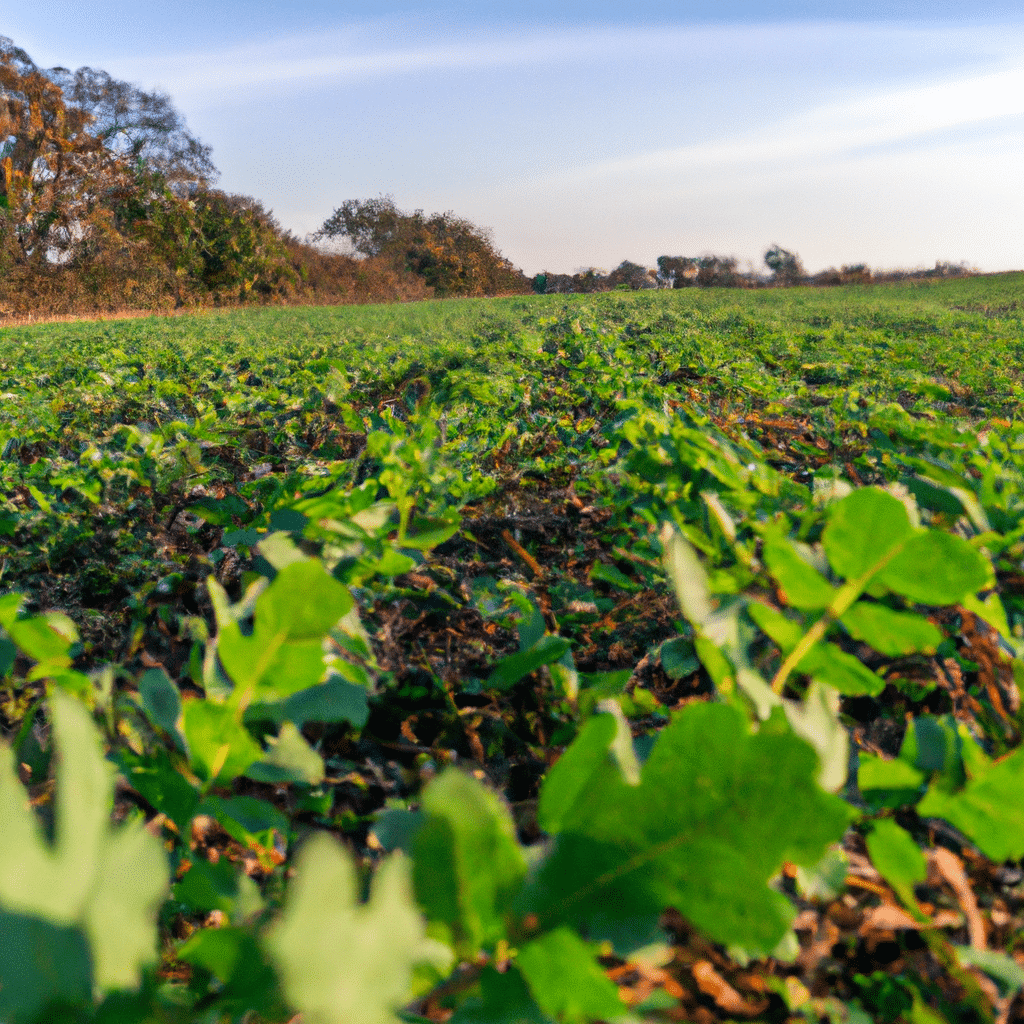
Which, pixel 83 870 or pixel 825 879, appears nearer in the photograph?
pixel 83 870

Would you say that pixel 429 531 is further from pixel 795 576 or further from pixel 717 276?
pixel 717 276

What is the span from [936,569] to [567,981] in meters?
0.44

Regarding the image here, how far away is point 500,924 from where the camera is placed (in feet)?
1.34

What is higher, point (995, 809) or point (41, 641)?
point (41, 641)

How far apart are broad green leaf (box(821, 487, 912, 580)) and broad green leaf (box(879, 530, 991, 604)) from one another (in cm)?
1

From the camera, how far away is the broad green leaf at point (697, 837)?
1.29 feet

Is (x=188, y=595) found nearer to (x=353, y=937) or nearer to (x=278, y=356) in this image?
(x=353, y=937)

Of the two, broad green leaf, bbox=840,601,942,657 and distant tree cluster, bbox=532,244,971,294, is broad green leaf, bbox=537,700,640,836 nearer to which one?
broad green leaf, bbox=840,601,942,657

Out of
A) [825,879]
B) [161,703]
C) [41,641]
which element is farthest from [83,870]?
[825,879]

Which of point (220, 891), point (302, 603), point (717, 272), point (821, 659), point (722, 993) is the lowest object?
point (722, 993)

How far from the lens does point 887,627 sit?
0.60m

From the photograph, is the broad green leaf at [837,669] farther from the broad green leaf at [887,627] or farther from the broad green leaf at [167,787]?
the broad green leaf at [167,787]

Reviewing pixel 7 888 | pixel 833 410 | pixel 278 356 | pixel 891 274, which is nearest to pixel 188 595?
pixel 7 888

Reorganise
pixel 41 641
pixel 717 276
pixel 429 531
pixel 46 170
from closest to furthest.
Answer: pixel 41 641
pixel 429 531
pixel 46 170
pixel 717 276
